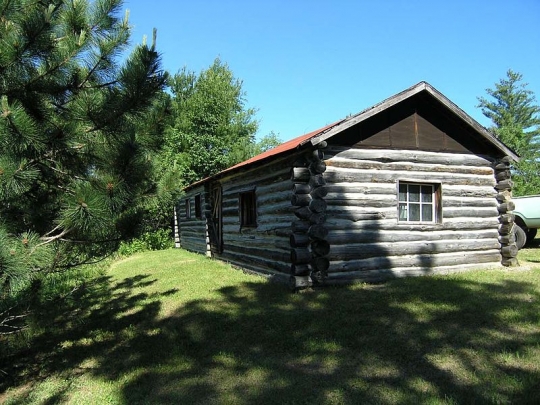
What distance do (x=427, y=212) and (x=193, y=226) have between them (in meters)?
11.5

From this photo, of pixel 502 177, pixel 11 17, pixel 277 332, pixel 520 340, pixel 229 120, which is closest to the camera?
pixel 11 17

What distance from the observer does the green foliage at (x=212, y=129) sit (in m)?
27.1

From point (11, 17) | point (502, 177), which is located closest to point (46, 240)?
point (11, 17)

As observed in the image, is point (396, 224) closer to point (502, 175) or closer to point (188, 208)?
point (502, 175)

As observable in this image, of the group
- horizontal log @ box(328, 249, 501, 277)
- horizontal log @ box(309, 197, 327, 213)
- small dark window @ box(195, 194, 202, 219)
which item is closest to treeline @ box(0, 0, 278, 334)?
horizontal log @ box(309, 197, 327, 213)

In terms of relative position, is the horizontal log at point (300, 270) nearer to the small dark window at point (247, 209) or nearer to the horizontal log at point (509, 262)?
the small dark window at point (247, 209)

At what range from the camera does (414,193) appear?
9758 mm

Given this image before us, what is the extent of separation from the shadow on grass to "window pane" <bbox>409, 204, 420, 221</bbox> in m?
1.95

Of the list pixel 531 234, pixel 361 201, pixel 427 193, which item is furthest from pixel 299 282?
pixel 531 234

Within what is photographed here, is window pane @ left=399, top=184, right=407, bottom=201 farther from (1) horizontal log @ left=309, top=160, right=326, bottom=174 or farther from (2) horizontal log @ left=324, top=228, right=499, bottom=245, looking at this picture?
(1) horizontal log @ left=309, top=160, right=326, bottom=174

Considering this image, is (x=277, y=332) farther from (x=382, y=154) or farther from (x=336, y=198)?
(x=382, y=154)

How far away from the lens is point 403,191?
9.59 m

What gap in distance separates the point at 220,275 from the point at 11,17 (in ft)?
25.9

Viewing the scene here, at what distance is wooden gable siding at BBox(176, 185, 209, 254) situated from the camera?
53.5 ft
